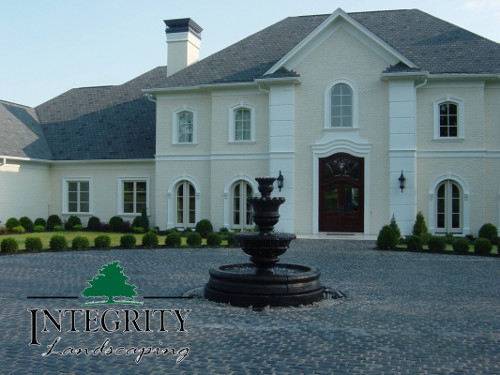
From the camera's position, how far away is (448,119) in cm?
2242

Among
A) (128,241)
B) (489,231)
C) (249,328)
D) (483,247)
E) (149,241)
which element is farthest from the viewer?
(489,231)

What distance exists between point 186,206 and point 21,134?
9.10 metres

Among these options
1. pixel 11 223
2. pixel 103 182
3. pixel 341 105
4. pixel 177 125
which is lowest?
pixel 11 223

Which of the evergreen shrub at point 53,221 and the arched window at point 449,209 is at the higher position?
the arched window at point 449,209

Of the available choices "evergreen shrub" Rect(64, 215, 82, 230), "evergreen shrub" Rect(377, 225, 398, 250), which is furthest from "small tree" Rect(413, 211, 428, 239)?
"evergreen shrub" Rect(64, 215, 82, 230)

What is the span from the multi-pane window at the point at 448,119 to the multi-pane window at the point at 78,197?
16320 millimetres

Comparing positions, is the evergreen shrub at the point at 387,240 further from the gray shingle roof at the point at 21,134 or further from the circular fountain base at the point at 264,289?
the gray shingle roof at the point at 21,134

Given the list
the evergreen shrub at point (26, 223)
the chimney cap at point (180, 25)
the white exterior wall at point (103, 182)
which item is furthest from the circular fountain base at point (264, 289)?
the chimney cap at point (180, 25)

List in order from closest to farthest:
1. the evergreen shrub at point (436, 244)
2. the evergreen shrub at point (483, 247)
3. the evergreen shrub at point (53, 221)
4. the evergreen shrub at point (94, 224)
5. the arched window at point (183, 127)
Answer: the evergreen shrub at point (483, 247), the evergreen shrub at point (436, 244), the arched window at point (183, 127), the evergreen shrub at point (94, 224), the evergreen shrub at point (53, 221)

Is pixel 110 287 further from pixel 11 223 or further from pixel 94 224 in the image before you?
pixel 94 224

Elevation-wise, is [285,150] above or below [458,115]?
below

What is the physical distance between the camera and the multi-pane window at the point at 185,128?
2503cm

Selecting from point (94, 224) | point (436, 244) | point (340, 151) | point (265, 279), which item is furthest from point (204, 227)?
point (265, 279)

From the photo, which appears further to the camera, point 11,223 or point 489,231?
point 11,223
